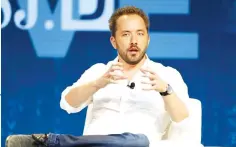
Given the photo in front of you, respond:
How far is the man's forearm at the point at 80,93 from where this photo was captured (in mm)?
2248

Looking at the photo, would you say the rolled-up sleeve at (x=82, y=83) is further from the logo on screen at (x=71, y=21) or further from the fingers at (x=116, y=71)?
the logo on screen at (x=71, y=21)

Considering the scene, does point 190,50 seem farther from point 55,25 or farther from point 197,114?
point 197,114

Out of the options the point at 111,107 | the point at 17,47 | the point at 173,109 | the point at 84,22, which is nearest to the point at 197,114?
the point at 173,109

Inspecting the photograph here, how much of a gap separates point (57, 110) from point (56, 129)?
0.40ft

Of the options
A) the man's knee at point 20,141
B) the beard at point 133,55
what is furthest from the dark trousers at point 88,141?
the beard at point 133,55

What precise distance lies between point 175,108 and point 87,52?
54.4 inches

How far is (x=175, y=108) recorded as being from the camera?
2.17 m

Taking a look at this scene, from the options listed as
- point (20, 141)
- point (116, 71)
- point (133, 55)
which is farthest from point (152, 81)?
point (20, 141)

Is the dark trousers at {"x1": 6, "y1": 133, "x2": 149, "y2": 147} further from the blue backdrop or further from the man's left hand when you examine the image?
the blue backdrop

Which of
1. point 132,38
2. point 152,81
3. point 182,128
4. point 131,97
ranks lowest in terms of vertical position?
point 182,128

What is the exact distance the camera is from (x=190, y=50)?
3377 millimetres

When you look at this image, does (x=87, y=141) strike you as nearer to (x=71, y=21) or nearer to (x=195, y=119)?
(x=195, y=119)

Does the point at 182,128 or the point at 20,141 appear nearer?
the point at 20,141

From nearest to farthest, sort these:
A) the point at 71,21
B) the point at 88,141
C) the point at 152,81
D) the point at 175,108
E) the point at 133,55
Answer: the point at 88,141, the point at 152,81, the point at 175,108, the point at 133,55, the point at 71,21
